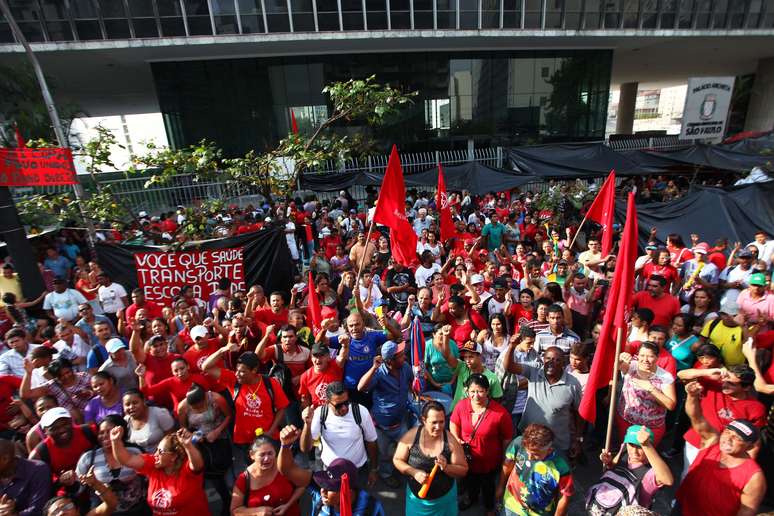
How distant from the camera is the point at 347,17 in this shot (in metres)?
17.2

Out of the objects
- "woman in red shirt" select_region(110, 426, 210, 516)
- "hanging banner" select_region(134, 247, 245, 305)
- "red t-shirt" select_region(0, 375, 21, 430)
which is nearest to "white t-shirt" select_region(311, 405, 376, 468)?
"woman in red shirt" select_region(110, 426, 210, 516)

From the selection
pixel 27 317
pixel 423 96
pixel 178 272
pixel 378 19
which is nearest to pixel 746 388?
pixel 178 272

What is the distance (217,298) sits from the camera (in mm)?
6109

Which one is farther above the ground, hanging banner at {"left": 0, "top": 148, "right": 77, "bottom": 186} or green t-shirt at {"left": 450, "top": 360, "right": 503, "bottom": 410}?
hanging banner at {"left": 0, "top": 148, "right": 77, "bottom": 186}

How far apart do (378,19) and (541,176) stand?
34.5 ft

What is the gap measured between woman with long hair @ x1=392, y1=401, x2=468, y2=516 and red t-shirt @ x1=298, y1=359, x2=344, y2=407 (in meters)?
1.09

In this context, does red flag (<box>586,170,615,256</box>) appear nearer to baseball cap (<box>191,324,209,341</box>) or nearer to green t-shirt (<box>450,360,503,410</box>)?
green t-shirt (<box>450,360,503,410</box>)

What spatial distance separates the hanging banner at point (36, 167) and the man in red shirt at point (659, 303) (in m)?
8.19

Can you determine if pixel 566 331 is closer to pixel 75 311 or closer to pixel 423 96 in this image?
pixel 75 311

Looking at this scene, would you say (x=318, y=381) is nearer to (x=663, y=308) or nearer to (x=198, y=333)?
(x=198, y=333)

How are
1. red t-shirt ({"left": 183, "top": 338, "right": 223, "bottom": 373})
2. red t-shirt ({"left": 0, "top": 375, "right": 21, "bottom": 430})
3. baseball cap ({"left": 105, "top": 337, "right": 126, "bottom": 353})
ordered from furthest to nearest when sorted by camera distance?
red t-shirt ({"left": 183, "top": 338, "right": 223, "bottom": 373}) → baseball cap ({"left": 105, "top": 337, "right": 126, "bottom": 353}) → red t-shirt ({"left": 0, "top": 375, "right": 21, "bottom": 430})

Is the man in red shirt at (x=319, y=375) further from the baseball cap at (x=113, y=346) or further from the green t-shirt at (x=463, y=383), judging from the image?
the baseball cap at (x=113, y=346)

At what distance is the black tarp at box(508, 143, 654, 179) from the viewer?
38.4 feet

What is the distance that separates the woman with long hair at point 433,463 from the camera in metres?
2.95
